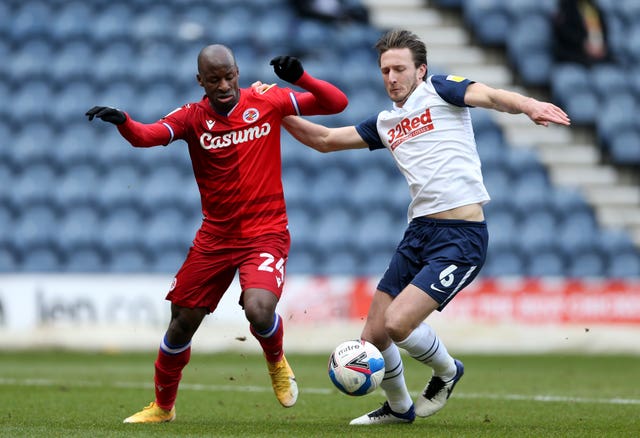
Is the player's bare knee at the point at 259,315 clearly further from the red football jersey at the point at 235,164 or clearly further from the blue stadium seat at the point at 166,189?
the blue stadium seat at the point at 166,189

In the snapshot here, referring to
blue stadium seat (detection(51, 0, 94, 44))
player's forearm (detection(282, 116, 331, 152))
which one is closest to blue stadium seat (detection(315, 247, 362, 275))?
blue stadium seat (detection(51, 0, 94, 44))

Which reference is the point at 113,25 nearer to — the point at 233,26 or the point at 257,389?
the point at 233,26

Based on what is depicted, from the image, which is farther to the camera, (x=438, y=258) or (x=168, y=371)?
(x=168, y=371)

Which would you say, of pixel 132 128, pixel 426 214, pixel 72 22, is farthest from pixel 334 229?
pixel 132 128

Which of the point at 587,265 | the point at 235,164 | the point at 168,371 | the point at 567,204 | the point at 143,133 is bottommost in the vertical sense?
the point at 587,265

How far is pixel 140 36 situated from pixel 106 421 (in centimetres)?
1202

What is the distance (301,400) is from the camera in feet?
28.4

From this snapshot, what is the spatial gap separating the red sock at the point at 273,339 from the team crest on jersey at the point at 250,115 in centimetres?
122

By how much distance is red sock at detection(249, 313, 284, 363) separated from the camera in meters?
6.80

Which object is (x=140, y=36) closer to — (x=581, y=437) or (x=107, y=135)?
(x=107, y=135)

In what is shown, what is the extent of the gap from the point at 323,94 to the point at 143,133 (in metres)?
1.13

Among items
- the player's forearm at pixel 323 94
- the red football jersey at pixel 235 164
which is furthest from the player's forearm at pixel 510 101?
the red football jersey at pixel 235 164

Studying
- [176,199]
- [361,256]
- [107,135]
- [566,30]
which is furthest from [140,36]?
[566,30]

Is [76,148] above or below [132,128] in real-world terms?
below
